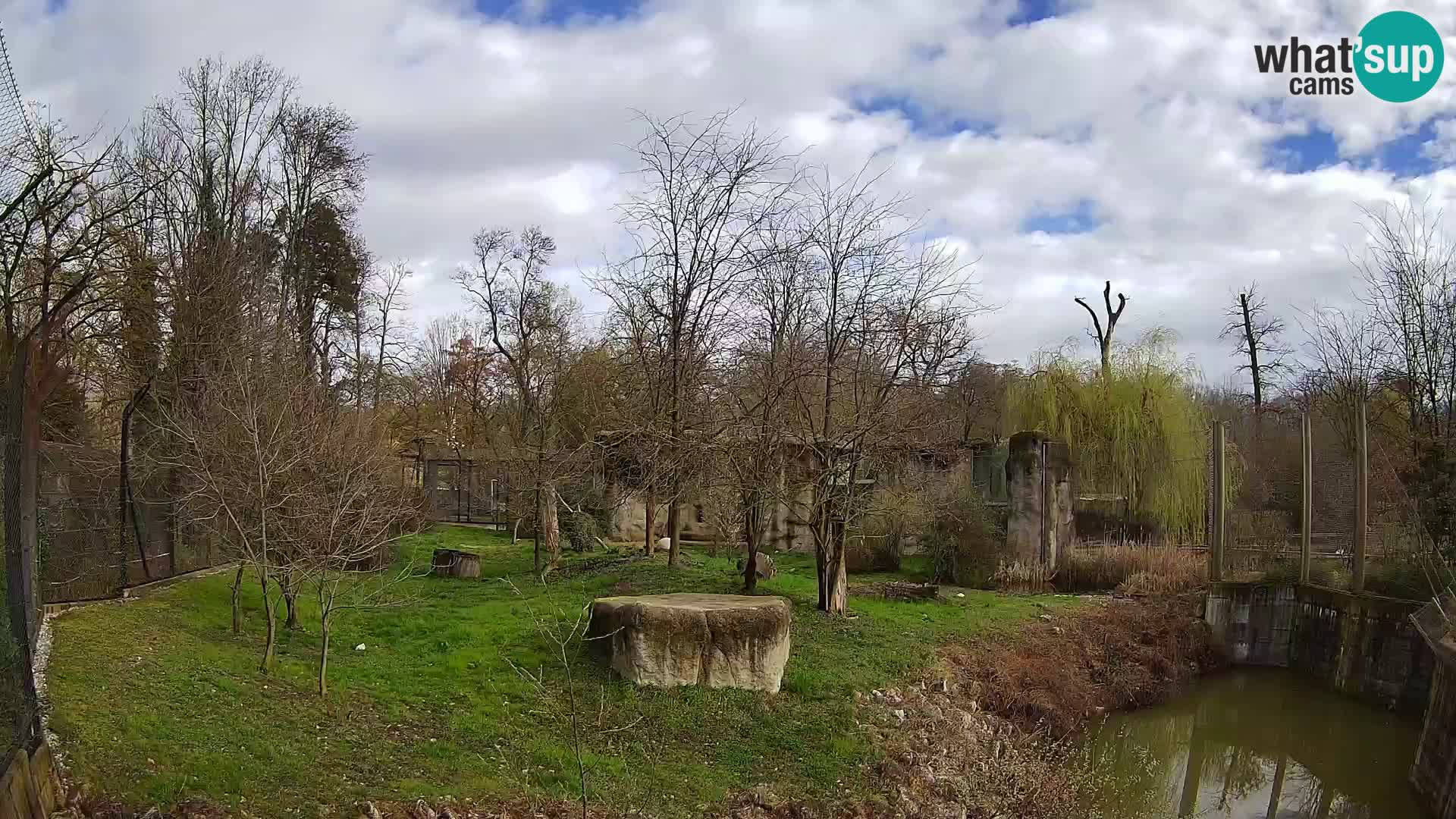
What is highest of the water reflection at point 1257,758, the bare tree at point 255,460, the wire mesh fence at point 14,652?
the bare tree at point 255,460

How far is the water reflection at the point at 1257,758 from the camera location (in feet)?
36.4

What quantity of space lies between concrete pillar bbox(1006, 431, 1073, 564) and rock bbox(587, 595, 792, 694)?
1021cm

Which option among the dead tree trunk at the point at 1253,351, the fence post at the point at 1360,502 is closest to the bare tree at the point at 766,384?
the fence post at the point at 1360,502

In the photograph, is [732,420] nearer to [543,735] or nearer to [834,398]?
[834,398]

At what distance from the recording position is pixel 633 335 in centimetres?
1530

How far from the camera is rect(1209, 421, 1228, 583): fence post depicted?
55.6 feet

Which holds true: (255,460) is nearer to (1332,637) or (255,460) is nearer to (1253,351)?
(1332,637)

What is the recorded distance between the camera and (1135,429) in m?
21.6

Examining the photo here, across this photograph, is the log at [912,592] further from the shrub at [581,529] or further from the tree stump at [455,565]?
the shrub at [581,529]

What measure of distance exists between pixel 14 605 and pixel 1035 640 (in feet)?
38.8

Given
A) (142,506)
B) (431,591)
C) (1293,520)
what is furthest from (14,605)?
(1293,520)

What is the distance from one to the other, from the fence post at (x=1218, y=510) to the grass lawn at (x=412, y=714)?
694 cm

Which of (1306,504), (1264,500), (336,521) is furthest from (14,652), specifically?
(1264,500)

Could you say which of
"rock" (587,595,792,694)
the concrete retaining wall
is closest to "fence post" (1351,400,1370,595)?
"rock" (587,595,792,694)
